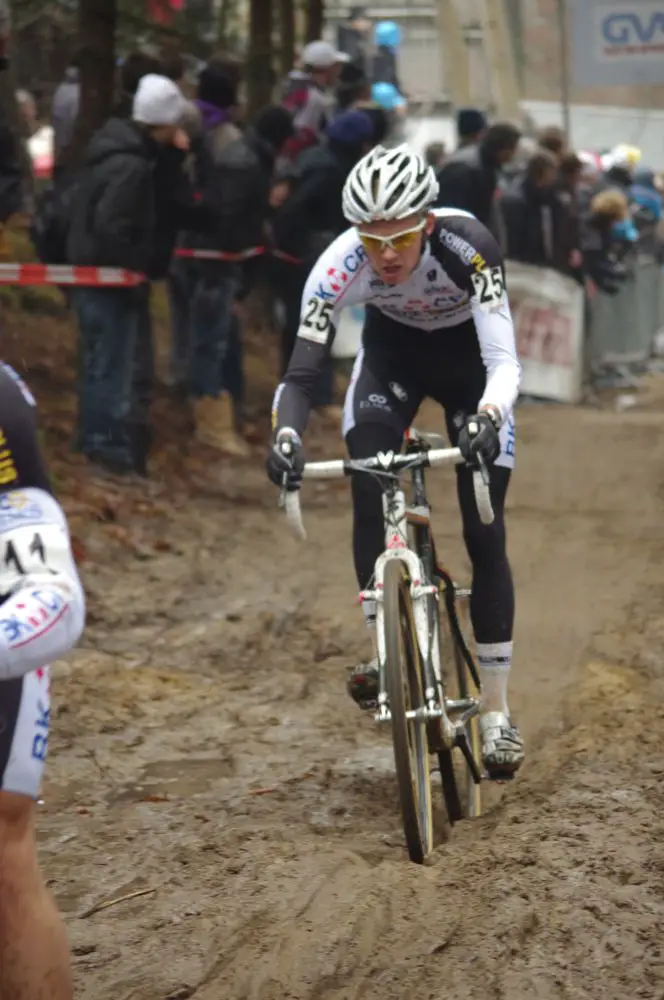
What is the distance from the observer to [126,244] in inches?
441

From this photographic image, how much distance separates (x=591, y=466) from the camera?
14586 millimetres

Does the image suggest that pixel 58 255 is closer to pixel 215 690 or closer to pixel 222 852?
pixel 215 690

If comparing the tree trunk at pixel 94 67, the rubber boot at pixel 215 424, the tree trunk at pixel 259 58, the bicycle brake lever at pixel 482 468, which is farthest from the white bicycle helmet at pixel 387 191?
the tree trunk at pixel 259 58

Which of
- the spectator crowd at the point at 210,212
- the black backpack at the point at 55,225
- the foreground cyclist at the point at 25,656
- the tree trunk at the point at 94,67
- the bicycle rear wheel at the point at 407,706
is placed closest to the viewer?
the foreground cyclist at the point at 25,656

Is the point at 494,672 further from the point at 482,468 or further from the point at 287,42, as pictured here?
the point at 287,42

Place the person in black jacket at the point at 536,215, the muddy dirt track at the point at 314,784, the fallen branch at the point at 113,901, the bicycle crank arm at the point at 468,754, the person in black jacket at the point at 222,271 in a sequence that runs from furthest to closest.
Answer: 1. the person in black jacket at the point at 536,215
2. the person in black jacket at the point at 222,271
3. the bicycle crank arm at the point at 468,754
4. the fallen branch at the point at 113,901
5. the muddy dirt track at the point at 314,784

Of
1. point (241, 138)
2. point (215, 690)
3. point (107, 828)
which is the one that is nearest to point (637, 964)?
point (107, 828)

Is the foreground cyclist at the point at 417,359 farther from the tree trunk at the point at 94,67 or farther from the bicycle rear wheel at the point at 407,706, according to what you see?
the tree trunk at the point at 94,67

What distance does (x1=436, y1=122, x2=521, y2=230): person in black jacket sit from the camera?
14812 millimetres

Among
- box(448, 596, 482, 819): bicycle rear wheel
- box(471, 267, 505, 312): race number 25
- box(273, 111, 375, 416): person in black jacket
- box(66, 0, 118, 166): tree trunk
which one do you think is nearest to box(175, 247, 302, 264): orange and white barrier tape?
box(273, 111, 375, 416): person in black jacket

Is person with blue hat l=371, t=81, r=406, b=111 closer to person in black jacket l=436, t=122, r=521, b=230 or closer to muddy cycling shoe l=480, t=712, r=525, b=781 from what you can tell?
person in black jacket l=436, t=122, r=521, b=230

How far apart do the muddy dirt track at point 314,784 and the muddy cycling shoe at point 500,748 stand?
0.40ft

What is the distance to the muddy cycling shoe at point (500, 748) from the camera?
6422 millimetres

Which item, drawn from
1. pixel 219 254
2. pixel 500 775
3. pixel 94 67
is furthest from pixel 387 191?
pixel 94 67
